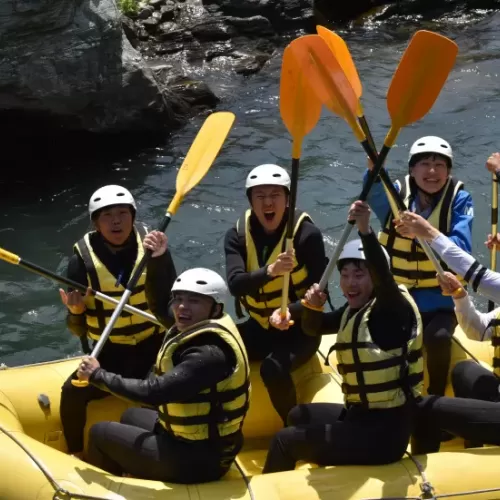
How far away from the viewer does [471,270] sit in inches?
143

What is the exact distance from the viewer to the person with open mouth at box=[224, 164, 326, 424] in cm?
430

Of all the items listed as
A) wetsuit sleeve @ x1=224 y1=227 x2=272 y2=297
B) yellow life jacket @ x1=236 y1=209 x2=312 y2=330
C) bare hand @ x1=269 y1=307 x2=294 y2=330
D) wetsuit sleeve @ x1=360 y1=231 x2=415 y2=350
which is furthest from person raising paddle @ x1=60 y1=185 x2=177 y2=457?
wetsuit sleeve @ x1=360 y1=231 x2=415 y2=350

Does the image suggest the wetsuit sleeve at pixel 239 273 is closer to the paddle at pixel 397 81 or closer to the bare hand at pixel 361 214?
the paddle at pixel 397 81

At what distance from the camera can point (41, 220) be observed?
29.0ft

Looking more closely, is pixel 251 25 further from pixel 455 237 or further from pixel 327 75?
pixel 327 75

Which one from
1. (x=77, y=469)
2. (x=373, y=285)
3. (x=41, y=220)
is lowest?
(x=41, y=220)

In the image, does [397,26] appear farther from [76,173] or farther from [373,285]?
[373,285]

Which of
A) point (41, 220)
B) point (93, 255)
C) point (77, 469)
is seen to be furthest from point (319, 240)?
point (41, 220)

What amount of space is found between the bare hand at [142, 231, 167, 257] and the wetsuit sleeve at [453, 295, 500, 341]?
54.5 inches

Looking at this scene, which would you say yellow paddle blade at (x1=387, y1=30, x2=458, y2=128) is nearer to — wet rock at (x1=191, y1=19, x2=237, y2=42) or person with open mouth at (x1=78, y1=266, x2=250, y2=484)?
person with open mouth at (x1=78, y1=266, x2=250, y2=484)

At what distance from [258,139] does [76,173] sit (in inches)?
84.5

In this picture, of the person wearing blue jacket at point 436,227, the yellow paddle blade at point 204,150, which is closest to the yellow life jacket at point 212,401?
the person wearing blue jacket at point 436,227

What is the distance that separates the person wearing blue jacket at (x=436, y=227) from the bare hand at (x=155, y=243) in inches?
43.4

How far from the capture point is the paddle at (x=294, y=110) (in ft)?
13.5
